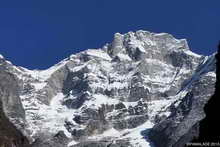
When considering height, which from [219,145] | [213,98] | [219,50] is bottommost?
[219,145]

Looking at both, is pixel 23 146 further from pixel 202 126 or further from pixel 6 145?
pixel 202 126

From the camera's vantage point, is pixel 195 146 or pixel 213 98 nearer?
pixel 195 146

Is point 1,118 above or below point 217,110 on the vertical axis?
above

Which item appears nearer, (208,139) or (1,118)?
(208,139)

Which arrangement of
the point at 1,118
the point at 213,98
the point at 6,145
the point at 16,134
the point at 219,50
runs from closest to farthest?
the point at 213,98
the point at 219,50
the point at 6,145
the point at 16,134
the point at 1,118

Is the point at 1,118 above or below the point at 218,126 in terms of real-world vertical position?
above

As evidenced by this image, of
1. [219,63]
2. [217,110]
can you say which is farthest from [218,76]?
[217,110]

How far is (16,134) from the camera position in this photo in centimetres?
17300

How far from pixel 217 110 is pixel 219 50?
15245mm

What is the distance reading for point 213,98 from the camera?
11625 cm

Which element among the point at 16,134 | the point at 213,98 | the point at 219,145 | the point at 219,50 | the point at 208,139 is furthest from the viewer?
the point at 16,134

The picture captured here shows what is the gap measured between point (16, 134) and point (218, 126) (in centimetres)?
7285

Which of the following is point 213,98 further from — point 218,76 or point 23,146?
point 23,146

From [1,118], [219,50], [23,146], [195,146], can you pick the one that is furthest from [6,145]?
[195,146]
